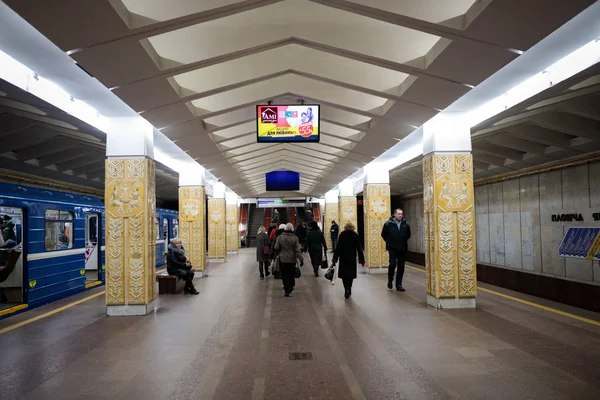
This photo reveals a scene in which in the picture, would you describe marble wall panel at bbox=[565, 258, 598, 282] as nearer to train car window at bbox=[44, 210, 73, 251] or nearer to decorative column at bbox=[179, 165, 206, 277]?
decorative column at bbox=[179, 165, 206, 277]

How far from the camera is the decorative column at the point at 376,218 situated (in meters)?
13.7

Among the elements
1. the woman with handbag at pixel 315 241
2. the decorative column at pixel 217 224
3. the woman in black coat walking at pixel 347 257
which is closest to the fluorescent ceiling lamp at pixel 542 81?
the woman in black coat walking at pixel 347 257

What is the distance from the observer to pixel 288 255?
9.41 metres

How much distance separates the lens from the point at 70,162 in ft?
39.5

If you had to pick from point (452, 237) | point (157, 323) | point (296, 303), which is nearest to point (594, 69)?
point (452, 237)

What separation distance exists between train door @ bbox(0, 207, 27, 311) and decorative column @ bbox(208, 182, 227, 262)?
10.6 meters

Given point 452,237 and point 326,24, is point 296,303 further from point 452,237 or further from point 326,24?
point 326,24

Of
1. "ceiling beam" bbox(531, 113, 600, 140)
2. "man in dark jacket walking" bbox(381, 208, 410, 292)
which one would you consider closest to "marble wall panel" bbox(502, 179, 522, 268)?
"man in dark jacket walking" bbox(381, 208, 410, 292)

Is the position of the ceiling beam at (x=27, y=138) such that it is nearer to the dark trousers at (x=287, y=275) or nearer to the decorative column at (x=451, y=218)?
the dark trousers at (x=287, y=275)

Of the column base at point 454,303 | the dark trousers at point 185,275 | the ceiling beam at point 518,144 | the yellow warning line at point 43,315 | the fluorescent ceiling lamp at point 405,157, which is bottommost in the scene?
the yellow warning line at point 43,315

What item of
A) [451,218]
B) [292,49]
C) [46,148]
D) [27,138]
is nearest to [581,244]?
[451,218]

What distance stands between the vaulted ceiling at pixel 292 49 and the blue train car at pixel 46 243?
297cm

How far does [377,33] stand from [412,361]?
12.9ft

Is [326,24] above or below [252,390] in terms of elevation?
above
